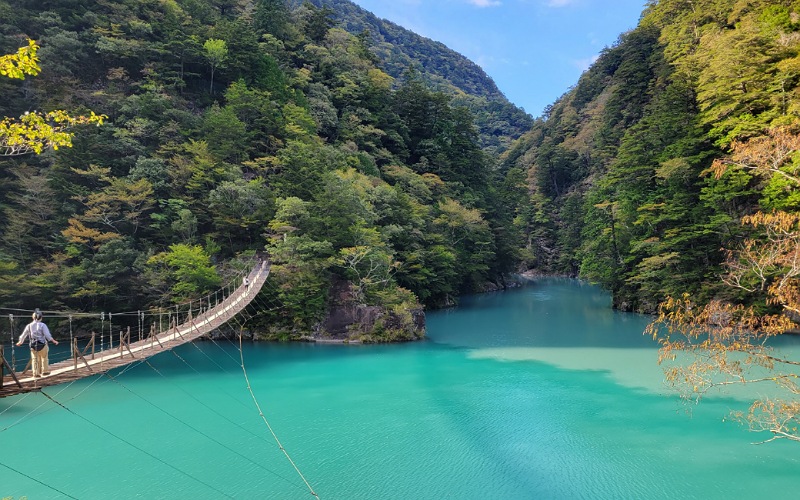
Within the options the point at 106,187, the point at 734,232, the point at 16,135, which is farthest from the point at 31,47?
the point at 734,232

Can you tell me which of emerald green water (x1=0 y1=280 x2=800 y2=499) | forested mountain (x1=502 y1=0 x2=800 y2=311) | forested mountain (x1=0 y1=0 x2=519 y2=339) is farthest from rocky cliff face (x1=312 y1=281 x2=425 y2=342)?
forested mountain (x1=502 y1=0 x2=800 y2=311)

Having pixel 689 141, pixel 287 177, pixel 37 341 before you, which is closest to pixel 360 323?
pixel 287 177

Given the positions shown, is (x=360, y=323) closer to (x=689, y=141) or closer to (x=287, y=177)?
(x=287, y=177)

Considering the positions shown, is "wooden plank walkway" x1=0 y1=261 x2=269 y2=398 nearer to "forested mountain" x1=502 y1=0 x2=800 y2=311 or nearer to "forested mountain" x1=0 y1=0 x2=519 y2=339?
"forested mountain" x1=0 y1=0 x2=519 y2=339

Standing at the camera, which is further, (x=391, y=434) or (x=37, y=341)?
(x=391, y=434)

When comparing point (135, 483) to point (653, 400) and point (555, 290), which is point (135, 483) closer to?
point (653, 400)

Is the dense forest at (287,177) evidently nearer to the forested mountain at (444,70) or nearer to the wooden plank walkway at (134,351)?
the wooden plank walkway at (134,351)

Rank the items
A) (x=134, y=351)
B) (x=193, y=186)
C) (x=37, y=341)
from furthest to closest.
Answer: (x=193, y=186) < (x=134, y=351) < (x=37, y=341)
